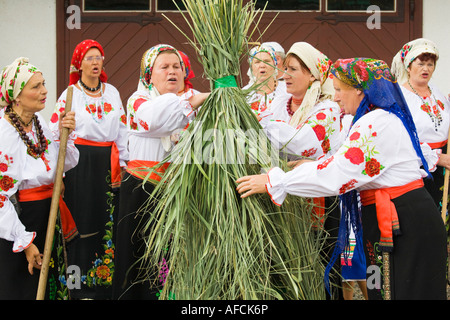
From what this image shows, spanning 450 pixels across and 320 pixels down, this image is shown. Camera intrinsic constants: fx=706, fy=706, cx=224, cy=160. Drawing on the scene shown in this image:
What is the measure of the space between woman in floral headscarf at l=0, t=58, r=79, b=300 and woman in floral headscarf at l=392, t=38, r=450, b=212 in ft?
7.38

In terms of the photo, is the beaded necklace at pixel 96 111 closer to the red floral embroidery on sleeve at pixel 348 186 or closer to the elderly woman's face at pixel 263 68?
the elderly woman's face at pixel 263 68

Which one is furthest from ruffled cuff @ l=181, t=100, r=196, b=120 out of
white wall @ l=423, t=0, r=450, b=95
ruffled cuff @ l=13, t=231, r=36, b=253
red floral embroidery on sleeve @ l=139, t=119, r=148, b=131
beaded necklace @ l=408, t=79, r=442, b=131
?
white wall @ l=423, t=0, r=450, b=95

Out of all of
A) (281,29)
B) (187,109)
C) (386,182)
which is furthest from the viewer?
(281,29)

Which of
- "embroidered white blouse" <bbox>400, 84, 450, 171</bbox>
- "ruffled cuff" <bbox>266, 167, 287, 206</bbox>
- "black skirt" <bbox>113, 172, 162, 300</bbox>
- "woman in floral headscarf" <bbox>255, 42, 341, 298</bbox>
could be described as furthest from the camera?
"embroidered white blouse" <bbox>400, 84, 450, 171</bbox>

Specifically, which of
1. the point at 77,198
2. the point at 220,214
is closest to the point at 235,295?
the point at 220,214

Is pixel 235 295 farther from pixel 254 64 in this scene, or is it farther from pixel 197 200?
pixel 254 64

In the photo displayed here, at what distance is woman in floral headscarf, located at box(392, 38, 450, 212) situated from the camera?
448 cm

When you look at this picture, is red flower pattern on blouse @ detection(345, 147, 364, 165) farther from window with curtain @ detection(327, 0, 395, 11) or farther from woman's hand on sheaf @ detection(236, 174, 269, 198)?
window with curtain @ detection(327, 0, 395, 11)

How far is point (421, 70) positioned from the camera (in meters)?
4.57

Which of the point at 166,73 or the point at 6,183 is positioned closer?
the point at 6,183

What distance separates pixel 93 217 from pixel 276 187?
90.8 inches

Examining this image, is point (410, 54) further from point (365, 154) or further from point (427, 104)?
point (365, 154)

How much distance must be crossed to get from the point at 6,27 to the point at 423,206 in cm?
506

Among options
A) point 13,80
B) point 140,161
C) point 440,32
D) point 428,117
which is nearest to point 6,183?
point 13,80
